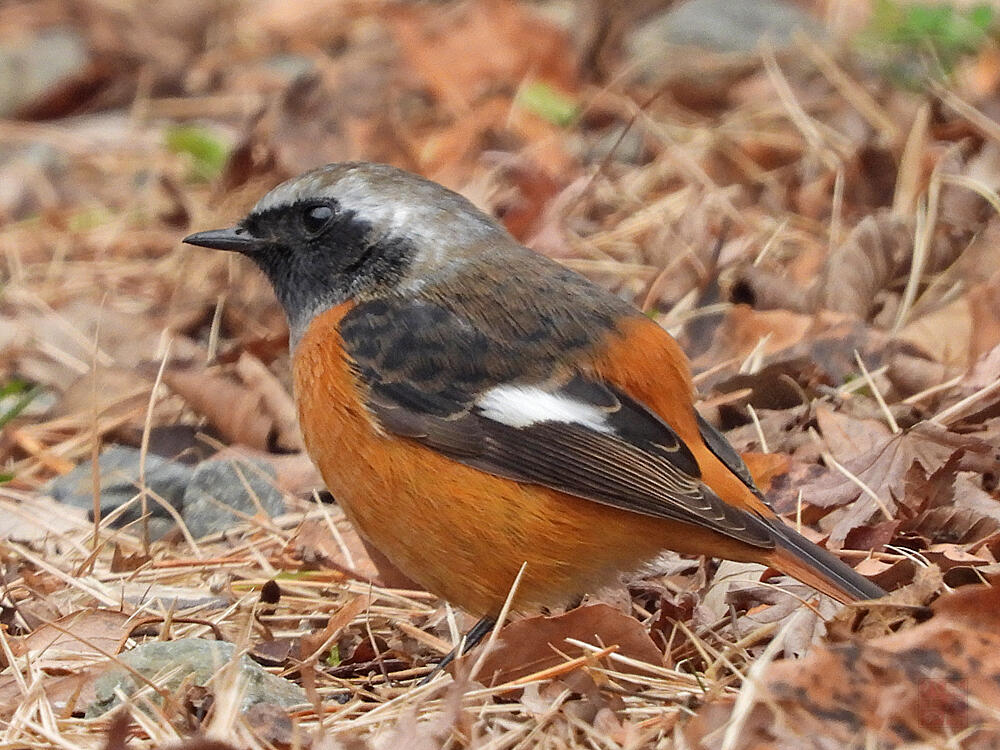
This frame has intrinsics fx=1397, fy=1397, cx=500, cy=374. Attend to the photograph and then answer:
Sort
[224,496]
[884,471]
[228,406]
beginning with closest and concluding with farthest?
[884,471] → [224,496] → [228,406]

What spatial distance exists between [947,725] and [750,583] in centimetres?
123

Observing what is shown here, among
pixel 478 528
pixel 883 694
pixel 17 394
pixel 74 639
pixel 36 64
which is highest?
pixel 883 694

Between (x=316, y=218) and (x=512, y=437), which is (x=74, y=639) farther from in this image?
(x=316, y=218)

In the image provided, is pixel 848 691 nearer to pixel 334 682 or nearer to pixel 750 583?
pixel 750 583

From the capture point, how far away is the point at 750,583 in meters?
4.23

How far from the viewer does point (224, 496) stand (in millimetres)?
5156

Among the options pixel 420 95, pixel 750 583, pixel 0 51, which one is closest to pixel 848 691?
pixel 750 583

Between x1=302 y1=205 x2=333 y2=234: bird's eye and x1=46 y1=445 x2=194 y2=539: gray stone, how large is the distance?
3.70ft

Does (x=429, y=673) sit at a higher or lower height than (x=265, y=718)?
lower

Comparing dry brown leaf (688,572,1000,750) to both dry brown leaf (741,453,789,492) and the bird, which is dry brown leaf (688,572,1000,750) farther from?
dry brown leaf (741,453,789,492)

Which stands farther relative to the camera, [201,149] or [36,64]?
[36,64]

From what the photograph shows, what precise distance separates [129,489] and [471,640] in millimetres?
1711

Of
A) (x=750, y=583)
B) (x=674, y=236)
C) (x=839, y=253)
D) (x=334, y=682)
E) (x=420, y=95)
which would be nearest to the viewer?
(x=334, y=682)

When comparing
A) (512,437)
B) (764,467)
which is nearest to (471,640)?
(512,437)
